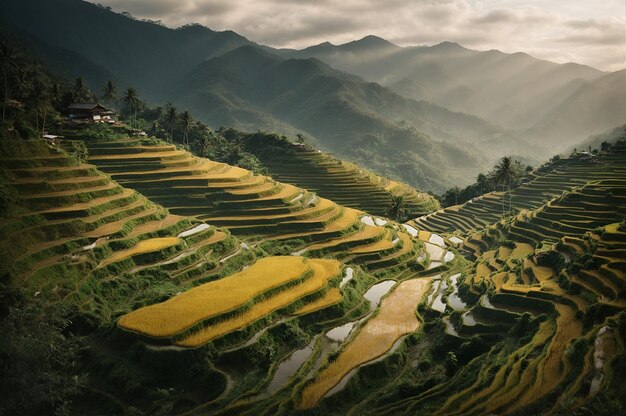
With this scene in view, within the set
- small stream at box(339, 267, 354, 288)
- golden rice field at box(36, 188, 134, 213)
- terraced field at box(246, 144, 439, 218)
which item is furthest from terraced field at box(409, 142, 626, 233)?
golden rice field at box(36, 188, 134, 213)

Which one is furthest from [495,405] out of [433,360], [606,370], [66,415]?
[66,415]

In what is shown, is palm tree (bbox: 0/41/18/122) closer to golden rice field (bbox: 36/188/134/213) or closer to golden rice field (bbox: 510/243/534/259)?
golden rice field (bbox: 36/188/134/213)

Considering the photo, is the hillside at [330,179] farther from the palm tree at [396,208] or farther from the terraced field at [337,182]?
the palm tree at [396,208]

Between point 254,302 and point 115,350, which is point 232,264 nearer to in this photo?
point 254,302

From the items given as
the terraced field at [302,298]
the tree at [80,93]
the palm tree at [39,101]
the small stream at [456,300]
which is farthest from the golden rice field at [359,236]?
the tree at [80,93]

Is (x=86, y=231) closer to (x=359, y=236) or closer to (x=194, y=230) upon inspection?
(x=194, y=230)

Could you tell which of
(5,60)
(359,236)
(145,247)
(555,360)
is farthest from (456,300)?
(5,60)
